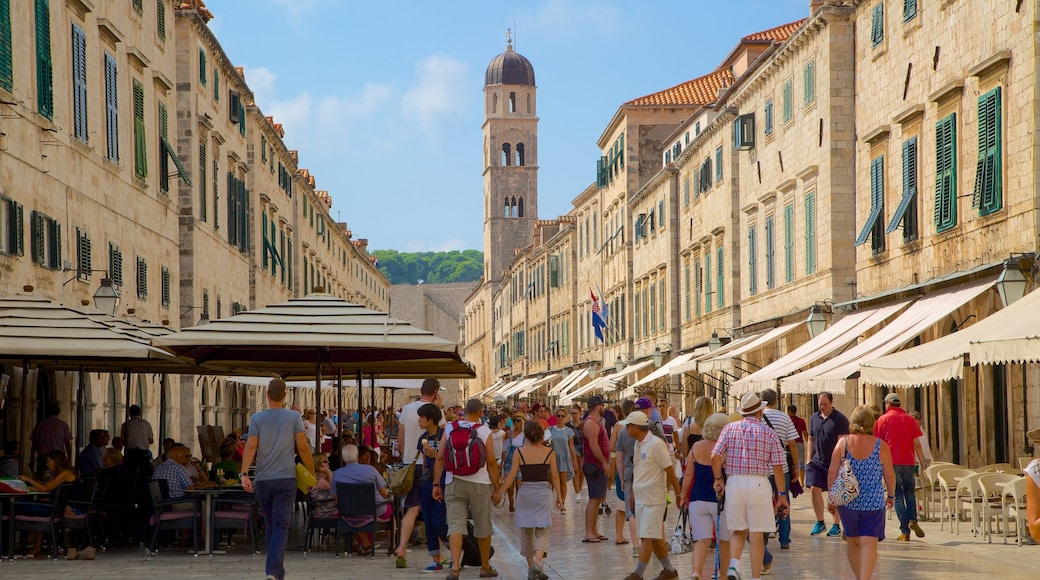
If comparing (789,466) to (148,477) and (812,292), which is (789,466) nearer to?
(148,477)

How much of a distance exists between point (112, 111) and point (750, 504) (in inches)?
645

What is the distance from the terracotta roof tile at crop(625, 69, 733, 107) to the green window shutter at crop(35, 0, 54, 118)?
108 feet

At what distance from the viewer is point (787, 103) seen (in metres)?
29.7

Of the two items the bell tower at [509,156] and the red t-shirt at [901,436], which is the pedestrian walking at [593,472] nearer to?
the red t-shirt at [901,436]

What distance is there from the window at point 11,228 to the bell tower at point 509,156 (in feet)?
310

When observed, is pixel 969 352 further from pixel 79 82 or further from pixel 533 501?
pixel 79 82

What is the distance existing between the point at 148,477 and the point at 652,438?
19.4ft

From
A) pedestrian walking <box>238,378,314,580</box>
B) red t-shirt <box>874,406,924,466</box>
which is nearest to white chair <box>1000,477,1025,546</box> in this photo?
red t-shirt <box>874,406,924,466</box>

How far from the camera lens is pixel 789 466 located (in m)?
15.3

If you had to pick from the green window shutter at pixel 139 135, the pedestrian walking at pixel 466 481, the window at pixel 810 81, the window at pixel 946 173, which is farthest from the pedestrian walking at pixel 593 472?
the window at pixel 810 81

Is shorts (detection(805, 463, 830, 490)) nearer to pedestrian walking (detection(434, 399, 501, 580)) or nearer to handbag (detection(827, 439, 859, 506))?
pedestrian walking (detection(434, 399, 501, 580))

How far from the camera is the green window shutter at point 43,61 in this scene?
1952cm

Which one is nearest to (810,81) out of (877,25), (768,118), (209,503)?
(877,25)

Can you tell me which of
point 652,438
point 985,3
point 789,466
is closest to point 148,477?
point 652,438
